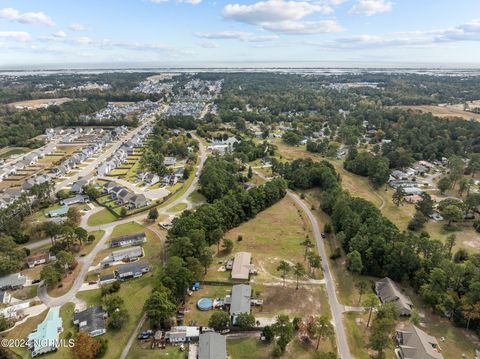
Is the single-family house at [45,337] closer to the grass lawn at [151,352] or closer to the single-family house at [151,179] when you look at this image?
the grass lawn at [151,352]

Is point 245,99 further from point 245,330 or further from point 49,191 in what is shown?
point 245,330

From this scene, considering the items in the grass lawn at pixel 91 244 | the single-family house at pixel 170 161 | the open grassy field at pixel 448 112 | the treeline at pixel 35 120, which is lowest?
the grass lawn at pixel 91 244

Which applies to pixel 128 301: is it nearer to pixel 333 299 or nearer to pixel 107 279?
pixel 107 279

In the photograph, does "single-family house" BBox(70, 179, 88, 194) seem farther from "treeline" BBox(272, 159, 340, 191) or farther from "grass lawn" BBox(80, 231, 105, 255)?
"treeline" BBox(272, 159, 340, 191)

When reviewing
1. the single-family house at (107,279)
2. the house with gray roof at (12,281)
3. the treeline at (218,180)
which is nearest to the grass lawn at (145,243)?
the single-family house at (107,279)

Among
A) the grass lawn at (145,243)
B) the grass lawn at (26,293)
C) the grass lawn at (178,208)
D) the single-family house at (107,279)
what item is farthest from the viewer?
the grass lawn at (178,208)

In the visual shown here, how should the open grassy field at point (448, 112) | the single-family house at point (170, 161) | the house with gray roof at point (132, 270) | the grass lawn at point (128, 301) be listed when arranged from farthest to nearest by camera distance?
the open grassy field at point (448, 112)
the single-family house at point (170, 161)
the house with gray roof at point (132, 270)
the grass lawn at point (128, 301)
